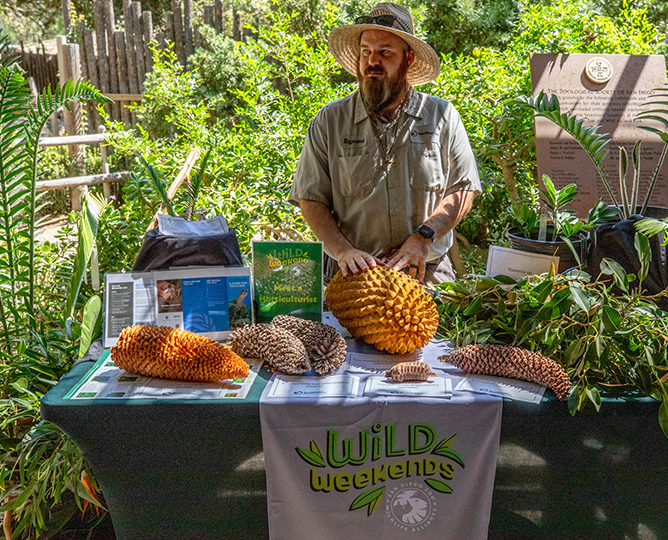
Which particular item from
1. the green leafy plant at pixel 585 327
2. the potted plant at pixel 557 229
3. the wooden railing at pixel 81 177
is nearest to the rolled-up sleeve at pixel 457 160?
the potted plant at pixel 557 229

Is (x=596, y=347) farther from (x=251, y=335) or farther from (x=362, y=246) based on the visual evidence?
(x=362, y=246)

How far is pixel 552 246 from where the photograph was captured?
5.85ft

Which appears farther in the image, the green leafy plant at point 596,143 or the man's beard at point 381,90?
the man's beard at point 381,90

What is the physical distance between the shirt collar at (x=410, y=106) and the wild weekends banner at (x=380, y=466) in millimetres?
1358

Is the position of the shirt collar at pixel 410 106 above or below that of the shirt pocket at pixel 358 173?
above

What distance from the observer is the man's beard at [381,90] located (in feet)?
7.38

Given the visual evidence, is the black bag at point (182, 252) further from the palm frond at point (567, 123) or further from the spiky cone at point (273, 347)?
the palm frond at point (567, 123)

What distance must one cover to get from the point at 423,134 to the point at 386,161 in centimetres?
19

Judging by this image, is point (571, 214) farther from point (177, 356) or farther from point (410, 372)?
point (177, 356)

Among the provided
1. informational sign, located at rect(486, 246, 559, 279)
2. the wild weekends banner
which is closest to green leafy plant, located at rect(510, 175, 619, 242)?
informational sign, located at rect(486, 246, 559, 279)

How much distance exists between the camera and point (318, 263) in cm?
173

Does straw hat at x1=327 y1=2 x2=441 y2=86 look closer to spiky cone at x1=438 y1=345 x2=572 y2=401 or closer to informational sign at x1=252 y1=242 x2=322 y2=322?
informational sign at x1=252 y1=242 x2=322 y2=322

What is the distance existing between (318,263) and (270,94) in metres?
2.56

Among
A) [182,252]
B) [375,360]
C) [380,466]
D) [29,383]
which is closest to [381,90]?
[182,252]
